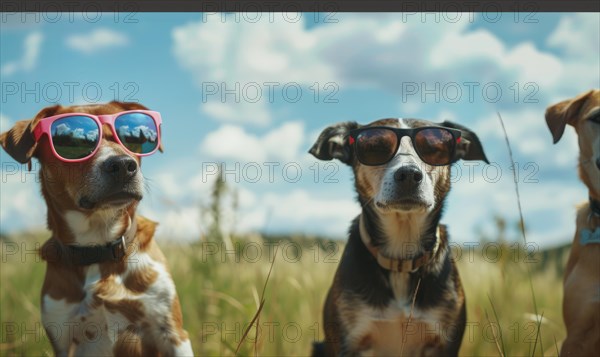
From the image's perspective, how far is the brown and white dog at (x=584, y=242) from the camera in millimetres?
4836

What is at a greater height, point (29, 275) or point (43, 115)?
point (43, 115)

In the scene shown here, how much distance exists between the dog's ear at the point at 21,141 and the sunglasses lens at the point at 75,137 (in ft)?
0.58

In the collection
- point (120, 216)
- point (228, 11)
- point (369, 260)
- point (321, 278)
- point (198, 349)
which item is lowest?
point (198, 349)

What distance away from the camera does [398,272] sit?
479cm

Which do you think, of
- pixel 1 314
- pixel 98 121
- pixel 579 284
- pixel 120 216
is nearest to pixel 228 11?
pixel 98 121

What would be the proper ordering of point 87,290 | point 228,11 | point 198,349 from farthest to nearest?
point 198,349 → point 228,11 → point 87,290

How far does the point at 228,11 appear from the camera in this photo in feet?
19.1

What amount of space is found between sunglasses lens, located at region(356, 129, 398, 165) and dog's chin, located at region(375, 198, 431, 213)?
1.16 ft

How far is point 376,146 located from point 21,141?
2.56 m

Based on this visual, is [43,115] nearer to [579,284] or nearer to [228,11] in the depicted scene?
[228,11]

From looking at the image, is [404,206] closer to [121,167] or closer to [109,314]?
[121,167]

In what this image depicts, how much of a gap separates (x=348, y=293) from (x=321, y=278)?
258 centimetres

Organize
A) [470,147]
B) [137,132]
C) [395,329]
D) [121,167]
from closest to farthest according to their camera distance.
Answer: [121,167], [395,329], [137,132], [470,147]

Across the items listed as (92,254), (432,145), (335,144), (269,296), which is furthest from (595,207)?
(92,254)
